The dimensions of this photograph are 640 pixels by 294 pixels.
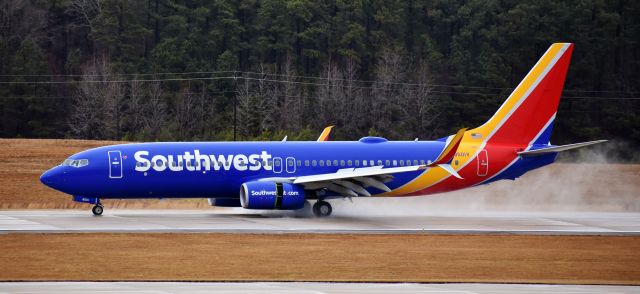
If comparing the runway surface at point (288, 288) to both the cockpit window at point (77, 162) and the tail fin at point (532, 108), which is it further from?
the tail fin at point (532, 108)

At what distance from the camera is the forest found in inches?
3425

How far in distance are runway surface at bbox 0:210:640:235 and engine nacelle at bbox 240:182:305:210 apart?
1.87ft

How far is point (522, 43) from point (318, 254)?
6787cm

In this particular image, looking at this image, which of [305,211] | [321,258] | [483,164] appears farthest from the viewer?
[483,164]

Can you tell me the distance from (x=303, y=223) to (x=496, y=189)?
17.6 meters

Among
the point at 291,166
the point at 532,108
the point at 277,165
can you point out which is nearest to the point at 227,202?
the point at 277,165

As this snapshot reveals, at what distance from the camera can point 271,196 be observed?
133 feet

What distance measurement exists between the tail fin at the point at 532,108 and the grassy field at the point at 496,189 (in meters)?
5.16

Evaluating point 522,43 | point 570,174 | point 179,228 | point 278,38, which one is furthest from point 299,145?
point 278,38

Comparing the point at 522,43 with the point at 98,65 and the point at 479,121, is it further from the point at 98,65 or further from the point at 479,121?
the point at 98,65

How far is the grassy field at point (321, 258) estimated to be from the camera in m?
25.6

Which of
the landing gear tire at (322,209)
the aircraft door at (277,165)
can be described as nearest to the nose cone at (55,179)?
the aircraft door at (277,165)

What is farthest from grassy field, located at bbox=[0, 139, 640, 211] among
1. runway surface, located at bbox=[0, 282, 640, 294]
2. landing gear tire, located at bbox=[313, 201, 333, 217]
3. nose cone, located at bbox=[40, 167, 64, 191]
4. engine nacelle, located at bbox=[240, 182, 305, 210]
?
runway surface, located at bbox=[0, 282, 640, 294]

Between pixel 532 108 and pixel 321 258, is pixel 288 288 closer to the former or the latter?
pixel 321 258
